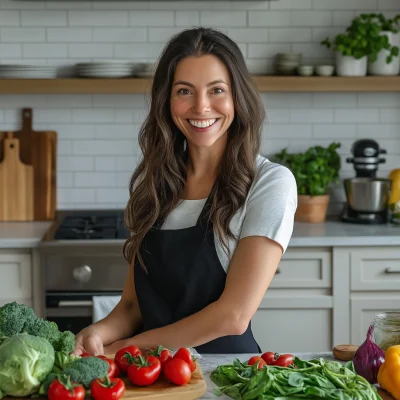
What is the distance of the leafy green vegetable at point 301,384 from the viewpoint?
1.87m

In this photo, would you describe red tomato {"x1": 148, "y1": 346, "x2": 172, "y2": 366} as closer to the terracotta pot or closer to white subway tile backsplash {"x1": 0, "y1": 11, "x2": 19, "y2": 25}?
the terracotta pot

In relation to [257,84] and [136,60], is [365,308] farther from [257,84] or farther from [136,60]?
[136,60]

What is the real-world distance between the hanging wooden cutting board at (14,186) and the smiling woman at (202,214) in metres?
2.18

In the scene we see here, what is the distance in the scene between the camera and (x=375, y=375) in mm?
2133

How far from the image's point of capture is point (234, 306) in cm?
248

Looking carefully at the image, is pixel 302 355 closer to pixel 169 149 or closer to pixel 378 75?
pixel 169 149

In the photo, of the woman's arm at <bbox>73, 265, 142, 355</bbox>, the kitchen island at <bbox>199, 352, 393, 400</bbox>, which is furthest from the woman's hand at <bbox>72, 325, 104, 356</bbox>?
→ the kitchen island at <bbox>199, 352, 393, 400</bbox>

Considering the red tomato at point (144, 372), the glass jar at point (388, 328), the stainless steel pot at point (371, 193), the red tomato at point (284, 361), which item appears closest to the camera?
the red tomato at point (144, 372)

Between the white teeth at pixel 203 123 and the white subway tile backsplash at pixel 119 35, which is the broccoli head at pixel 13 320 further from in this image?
the white subway tile backsplash at pixel 119 35

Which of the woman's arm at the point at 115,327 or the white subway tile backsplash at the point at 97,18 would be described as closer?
the woman's arm at the point at 115,327

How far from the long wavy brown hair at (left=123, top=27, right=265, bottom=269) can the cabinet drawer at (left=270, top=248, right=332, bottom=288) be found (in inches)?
61.0

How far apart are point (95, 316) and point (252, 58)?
2287 mm

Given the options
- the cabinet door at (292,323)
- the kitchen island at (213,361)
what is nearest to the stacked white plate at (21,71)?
the cabinet door at (292,323)

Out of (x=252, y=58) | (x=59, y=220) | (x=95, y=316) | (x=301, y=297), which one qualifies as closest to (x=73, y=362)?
(x=95, y=316)
